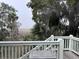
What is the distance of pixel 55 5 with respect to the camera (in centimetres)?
1292

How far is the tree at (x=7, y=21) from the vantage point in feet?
34.3

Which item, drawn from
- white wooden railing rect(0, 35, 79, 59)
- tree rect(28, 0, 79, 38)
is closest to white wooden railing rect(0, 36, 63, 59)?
white wooden railing rect(0, 35, 79, 59)

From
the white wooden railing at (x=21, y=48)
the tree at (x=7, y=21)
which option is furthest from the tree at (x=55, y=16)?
the white wooden railing at (x=21, y=48)

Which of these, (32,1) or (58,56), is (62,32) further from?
(58,56)

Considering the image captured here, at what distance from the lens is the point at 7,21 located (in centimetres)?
1072

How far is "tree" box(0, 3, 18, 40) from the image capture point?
10470mm

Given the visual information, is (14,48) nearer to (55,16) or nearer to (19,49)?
(19,49)

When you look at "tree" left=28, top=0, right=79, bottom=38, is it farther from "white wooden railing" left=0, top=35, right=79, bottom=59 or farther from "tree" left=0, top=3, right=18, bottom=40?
"white wooden railing" left=0, top=35, right=79, bottom=59

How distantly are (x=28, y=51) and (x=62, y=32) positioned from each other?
30.0 feet

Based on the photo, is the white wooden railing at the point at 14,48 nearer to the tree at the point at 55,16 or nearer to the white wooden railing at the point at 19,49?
the white wooden railing at the point at 19,49

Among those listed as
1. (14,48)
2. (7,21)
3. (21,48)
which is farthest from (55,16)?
(14,48)

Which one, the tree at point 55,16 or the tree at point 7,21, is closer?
the tree at point 7,21

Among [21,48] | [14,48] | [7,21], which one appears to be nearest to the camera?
[14,48]

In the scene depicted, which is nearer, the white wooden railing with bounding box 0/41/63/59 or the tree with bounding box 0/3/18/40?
the white wooden railing with bounding box 0/41/63/59
